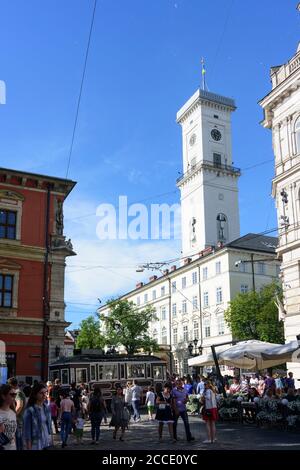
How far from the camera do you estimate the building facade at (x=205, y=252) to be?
211ft

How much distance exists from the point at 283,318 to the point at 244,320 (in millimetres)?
23871

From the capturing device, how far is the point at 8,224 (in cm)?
3312

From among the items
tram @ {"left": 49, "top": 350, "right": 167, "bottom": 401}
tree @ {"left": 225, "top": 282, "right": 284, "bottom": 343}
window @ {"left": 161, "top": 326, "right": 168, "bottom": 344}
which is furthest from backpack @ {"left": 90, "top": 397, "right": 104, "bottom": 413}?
window @ {"left": 161, "top": 326, "right": 168, "bottom": 344}

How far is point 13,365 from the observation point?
30.6m

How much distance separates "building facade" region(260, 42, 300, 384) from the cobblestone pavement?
11707 mm

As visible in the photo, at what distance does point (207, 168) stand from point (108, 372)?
58.9 metres

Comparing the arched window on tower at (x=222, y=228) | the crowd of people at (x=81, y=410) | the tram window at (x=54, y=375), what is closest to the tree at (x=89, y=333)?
the arched window on tower at (x=222, y=228)

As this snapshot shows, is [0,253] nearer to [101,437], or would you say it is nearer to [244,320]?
[101,437]

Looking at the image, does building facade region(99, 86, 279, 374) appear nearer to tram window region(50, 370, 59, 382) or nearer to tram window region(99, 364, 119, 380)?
tram window region(99, 364, 119, 380)

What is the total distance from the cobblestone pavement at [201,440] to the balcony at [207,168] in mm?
67819

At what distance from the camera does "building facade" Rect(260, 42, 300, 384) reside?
2988cm

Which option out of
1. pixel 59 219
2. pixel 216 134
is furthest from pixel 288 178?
pixel 216 134

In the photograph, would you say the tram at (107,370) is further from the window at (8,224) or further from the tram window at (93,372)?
the window at (8,224)

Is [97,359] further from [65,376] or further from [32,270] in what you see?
[32,270]
